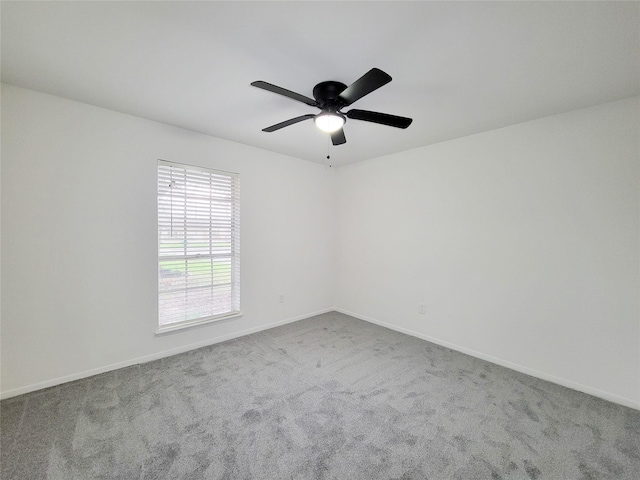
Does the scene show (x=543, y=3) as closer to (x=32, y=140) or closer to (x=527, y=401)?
(x=527, y=401)

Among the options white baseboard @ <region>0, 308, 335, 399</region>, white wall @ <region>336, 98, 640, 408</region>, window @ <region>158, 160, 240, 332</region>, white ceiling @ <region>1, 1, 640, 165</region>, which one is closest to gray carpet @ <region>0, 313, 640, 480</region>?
white baseboard @ <region>0, 308, 335, 399</region>

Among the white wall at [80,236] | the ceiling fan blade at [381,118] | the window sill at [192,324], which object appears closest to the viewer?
the ceiling fan blade at [381,118]

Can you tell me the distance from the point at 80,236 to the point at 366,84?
105 inches

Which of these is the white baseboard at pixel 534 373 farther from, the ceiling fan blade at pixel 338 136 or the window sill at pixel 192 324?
the ceiling fan blade at pixel 338 136

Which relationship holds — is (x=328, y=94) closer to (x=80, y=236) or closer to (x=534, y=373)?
(x=80, y=236)

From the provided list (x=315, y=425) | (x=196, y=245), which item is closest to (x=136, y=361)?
(x=196, y=245)

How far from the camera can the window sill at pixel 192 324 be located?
9.22 ft

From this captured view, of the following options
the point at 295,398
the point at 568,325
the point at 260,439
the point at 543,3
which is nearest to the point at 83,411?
the point at 260,439

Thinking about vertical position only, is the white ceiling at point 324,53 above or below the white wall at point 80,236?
above

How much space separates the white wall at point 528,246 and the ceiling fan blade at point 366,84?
1976 millimetres

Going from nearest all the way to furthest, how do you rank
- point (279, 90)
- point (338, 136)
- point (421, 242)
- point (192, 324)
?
point (279, 90) → point (338, 136) → point (192, 324) → point (421, 242)

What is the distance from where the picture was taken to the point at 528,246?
2592 mm

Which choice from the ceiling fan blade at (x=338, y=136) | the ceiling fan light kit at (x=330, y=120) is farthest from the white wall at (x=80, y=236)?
the ceiling fan light kit at (x=330, y=120)

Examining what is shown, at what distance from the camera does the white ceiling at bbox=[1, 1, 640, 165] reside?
133cm
